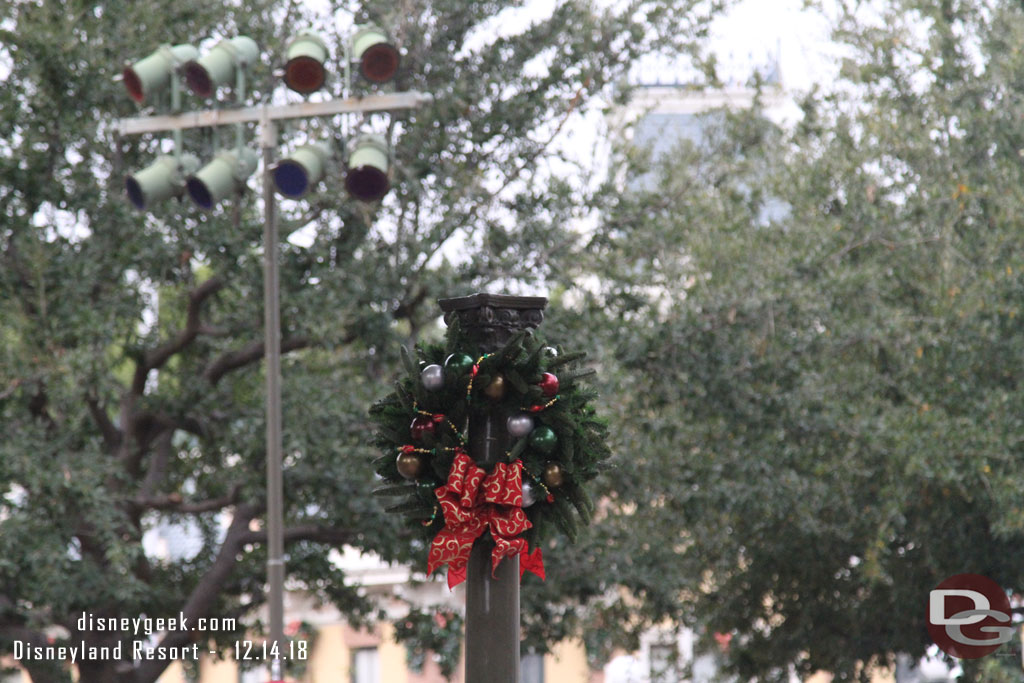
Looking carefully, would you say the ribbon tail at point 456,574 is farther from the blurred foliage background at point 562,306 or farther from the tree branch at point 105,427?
the tree branch at point 105,427

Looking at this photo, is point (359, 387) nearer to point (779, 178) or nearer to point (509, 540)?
point (779, 178)

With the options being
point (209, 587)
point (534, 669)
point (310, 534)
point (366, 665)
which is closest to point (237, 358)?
point (310, 534)

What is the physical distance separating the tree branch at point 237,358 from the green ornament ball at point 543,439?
26.4 ft

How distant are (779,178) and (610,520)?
14.9 feet

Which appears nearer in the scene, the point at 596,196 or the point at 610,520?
the point at 596,196

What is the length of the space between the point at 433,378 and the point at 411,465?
406mm

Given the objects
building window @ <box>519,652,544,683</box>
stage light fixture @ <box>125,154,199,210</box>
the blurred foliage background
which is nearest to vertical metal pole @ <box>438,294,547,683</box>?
stage light fixture @ <box>125,154,199,210</box>

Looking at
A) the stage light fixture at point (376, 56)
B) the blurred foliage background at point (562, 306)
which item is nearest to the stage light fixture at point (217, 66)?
the stage light fixture at point (376, 56)

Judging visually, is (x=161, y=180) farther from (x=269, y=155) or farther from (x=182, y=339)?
(x=182, y=339)

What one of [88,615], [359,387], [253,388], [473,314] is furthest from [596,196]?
[473,314]

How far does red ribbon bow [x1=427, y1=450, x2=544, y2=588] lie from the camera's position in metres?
5.82

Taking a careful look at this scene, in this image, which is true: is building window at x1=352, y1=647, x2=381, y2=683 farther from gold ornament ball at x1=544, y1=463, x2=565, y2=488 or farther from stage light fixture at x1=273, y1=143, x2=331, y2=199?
gold ornament ball at x1=544, y1=463, x2=565, y2=488

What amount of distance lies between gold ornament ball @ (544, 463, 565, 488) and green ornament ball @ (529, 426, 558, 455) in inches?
3.0

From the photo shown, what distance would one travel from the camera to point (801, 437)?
15.4 metres
